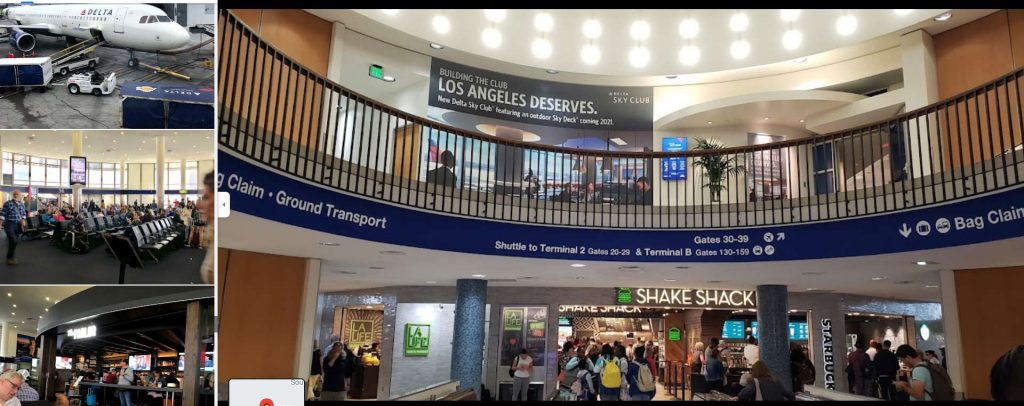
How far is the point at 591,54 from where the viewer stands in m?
11.6

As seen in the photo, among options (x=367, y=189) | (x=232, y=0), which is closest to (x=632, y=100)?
(x=367, y=189)

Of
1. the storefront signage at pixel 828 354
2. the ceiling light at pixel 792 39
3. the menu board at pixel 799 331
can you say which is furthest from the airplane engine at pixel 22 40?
the menu board at pixel 799 331

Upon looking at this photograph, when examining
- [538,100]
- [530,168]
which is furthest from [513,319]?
[530,168]

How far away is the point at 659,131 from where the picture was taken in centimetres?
1220

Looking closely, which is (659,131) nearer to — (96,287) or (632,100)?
(632,100)

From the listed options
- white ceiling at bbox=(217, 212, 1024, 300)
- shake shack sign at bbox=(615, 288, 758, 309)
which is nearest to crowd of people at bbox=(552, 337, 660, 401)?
white ceiling at bbox=(217, 212, 1024, 300)

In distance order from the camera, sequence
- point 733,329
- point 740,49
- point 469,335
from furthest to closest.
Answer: point 733,329
point 740,49
point 469,335

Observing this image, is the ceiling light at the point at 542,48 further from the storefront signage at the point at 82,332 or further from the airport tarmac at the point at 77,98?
the storefront signage at the point at 82,332

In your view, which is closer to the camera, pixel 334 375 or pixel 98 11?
pixel 98 11

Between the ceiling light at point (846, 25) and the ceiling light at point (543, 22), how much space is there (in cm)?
441

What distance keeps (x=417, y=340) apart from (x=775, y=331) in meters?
7.19

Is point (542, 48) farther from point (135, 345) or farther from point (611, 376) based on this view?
point (135, 345)

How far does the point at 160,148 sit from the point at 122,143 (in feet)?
0.52

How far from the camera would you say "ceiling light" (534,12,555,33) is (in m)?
11.3
